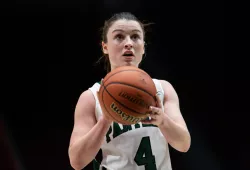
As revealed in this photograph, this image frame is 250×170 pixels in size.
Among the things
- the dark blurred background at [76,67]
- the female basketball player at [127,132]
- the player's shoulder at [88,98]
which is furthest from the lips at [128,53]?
the dark blurred background at [76,67]

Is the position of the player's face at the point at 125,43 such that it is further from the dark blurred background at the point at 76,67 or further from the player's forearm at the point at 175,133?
the dark blurred background at the point at 76,67

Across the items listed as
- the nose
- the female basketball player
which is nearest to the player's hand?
the female basketball player

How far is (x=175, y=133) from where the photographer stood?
1151mm

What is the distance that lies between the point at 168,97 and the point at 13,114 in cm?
191

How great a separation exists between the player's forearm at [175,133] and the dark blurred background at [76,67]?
169cm

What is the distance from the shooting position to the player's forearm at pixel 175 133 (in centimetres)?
110

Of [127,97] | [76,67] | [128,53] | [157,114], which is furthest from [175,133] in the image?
[76,67]

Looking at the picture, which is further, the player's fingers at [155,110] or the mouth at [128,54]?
the mouth at [128,54]

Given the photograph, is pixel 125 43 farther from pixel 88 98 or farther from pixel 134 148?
pixel 134 148

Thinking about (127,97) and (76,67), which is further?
(76,67)

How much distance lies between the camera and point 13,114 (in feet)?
9.48

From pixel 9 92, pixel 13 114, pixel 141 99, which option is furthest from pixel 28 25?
pixel 141 99

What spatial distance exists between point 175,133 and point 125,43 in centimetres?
43

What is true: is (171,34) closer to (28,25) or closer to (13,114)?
(28,25)
